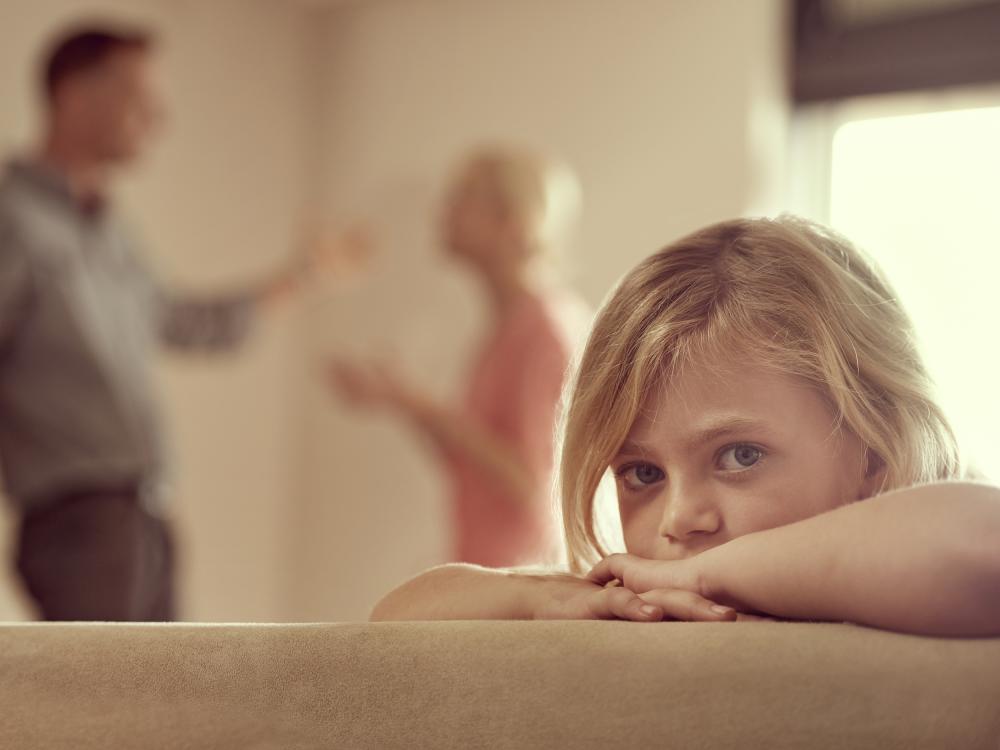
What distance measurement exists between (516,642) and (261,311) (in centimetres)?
238

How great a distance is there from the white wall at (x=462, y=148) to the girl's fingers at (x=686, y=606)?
7.77 feet

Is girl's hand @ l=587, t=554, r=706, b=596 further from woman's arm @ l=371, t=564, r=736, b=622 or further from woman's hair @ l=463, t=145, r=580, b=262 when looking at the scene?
woman's hair @ l=463, t=145, r=580, b=262

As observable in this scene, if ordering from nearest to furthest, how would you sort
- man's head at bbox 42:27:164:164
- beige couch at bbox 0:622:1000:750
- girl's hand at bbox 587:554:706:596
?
1. beige couch at bbox 0:622:1000:750
2. girl's hand at bbox 587:554:706:596
3. man's head at bbox 42:27:164:164

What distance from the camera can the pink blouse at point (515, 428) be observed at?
2004mm

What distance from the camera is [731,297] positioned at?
720 mm

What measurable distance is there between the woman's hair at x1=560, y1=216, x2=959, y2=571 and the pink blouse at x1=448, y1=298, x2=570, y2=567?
1.21 meters

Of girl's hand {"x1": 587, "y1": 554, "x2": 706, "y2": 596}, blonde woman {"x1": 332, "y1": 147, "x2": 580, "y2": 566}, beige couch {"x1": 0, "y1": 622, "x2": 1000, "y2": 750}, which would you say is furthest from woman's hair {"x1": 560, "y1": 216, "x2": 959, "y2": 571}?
blonde woman {"x1": 332, "y1": 147, "x2": 580, "y2": 566}

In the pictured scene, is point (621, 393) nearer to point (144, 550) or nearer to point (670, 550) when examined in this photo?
point (670, 550)

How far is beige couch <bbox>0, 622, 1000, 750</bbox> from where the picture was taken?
443 millimetres

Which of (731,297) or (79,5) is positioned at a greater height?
(79,5)

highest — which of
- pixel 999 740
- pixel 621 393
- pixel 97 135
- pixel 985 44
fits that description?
pixel 985 44

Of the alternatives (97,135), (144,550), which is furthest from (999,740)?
(97,135)

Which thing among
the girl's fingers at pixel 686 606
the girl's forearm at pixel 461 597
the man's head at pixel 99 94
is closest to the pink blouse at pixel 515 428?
the man's head at pixel 99 94

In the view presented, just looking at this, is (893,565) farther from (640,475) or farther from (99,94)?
(99,94)
